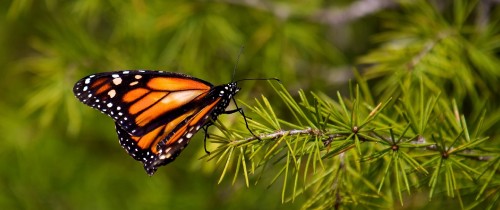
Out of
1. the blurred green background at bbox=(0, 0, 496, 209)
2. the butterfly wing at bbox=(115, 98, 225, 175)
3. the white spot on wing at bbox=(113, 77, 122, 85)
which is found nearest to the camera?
the butterfly wing at bbox=(115, 98, 225, 175)

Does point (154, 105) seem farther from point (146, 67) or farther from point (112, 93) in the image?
point (146, 67)

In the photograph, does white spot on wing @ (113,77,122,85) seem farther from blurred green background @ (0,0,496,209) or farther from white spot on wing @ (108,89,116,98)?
blurred green background @ (0,0,496,209)

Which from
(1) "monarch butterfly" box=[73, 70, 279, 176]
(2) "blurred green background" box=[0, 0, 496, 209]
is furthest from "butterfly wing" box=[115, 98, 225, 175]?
(2) "blurred green background" box=[0, 0, 496, 209]

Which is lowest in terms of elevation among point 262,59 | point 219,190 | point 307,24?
point 219,190

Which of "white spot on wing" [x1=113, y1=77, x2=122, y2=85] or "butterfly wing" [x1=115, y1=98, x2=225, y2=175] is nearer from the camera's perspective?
"butterfly wing" [x1=115, y1=98, x2=225, y2=175]

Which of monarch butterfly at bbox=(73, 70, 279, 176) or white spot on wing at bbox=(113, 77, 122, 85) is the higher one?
white spot on wing at bbox=(113, 77, 122, 85)

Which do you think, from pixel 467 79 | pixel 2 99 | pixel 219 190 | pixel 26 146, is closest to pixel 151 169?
→ pixel 467 79

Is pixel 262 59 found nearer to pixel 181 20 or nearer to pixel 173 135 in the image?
pixel 181 20
